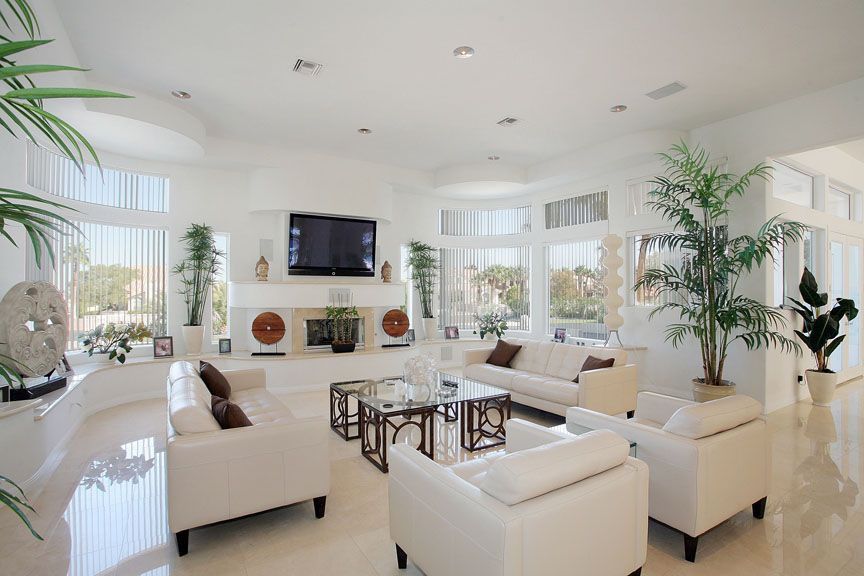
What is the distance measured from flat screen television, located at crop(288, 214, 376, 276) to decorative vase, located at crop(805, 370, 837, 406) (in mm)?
6234

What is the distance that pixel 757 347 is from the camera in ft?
17.1

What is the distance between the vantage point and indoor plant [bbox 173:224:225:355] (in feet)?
21.4

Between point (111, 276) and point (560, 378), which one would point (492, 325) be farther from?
point (111, 276)

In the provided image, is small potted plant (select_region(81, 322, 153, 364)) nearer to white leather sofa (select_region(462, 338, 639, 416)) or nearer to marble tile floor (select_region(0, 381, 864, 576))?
marble tile floor (select_region(0, 381, 864, 576))

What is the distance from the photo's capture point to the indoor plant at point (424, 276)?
325 inches

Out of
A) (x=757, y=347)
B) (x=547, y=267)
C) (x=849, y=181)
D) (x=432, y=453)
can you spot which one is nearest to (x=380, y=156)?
(x=547, y=267)

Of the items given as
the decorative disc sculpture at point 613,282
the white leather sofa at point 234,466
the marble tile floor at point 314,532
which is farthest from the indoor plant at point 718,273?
the white leather sofa at point 234,466

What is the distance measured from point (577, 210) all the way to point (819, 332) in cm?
360

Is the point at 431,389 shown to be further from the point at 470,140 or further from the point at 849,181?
the point at 849,181

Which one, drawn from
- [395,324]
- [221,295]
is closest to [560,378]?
[395,324]

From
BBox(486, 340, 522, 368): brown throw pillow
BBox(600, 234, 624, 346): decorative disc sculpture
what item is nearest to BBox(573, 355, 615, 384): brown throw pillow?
BBox(486, 340, 522, 368): brown throw pillow

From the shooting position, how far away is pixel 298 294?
695 centimetres

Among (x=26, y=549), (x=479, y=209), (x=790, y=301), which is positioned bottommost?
(x=26, y=549)

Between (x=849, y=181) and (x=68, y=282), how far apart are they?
1095cm
